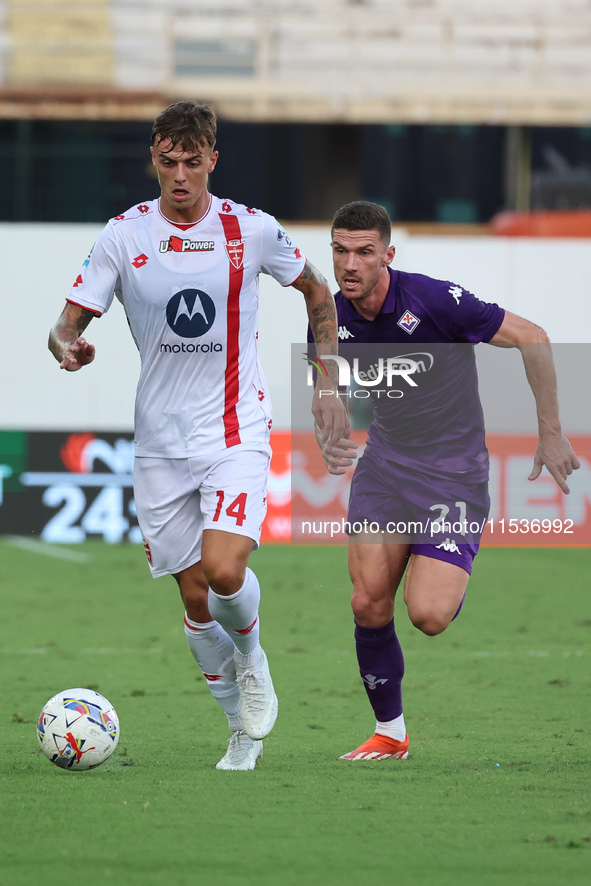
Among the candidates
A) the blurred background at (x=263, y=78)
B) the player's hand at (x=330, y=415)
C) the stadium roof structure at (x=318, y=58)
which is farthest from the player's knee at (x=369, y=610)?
the stadium roof structure at (x=318, y=58)

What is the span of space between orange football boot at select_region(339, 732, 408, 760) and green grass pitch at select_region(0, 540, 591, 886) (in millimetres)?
95

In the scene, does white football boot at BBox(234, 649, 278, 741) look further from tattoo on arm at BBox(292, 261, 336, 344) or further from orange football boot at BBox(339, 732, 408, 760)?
tattoo on arm at BBox(292, 261, 336, 344)

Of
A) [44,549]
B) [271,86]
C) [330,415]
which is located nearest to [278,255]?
[330,415]

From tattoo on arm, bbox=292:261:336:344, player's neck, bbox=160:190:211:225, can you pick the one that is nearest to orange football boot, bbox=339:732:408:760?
tattoo on arm, bbox=292:261:336:344

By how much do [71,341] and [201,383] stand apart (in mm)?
491

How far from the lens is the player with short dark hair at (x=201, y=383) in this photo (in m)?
4.56

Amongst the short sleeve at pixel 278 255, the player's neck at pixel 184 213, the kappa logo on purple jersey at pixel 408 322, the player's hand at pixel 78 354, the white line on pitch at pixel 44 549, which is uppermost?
the player's neck at pixel 184 213

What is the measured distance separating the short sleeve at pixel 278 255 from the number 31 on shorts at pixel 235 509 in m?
0.81

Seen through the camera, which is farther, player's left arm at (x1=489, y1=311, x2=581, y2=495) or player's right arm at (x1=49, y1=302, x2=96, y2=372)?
player's left arm at (x1=489, y1=311, x2=581, y2=495)

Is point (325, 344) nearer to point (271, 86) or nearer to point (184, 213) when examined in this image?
point (184, 213)

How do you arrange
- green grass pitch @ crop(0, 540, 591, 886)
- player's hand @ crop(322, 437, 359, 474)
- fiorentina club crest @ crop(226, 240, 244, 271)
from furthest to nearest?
player's hand @ crop(322, 437, 359, 474) < fiorentina club crest @ crop(226, 240, 244, 271) < green grass pitch @ crop(0, 540, 591, 886)

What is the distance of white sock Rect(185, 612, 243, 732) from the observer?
15.7 feet

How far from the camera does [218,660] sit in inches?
189

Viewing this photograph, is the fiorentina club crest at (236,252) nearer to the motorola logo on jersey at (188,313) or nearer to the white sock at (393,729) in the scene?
the motorola logo on jersey at (188,313)
